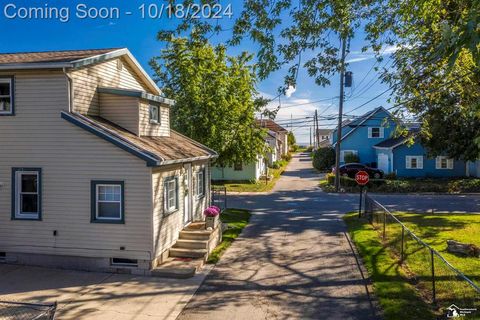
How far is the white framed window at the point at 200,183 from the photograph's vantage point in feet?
57.1

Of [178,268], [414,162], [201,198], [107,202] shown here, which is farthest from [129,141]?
[414,162]

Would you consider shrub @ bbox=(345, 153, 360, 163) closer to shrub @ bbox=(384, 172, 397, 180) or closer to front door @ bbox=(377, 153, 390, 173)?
front door @ bbox=(377, 153, 390, 173)

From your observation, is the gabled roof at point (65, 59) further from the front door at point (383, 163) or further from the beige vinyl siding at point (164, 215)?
the front door at point (383, 163)

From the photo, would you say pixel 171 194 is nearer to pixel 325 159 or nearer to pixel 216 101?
pixel 216 101

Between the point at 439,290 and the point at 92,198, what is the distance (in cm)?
962

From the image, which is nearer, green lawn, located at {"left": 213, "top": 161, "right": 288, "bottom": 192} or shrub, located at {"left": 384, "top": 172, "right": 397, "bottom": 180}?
green lawn, located at {"left": 213, "top": 161, "right": 288, "bottom": 192}

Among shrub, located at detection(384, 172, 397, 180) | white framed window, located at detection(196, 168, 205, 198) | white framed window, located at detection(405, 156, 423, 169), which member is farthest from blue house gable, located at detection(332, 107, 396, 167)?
white framed window, located at detection(196, 168, 205, 198)

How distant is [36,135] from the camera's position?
40.1 ft

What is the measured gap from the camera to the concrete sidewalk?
8.99m

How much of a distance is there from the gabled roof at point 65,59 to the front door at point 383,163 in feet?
96.2

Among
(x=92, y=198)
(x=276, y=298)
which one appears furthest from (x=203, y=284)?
(x=92, y=198)

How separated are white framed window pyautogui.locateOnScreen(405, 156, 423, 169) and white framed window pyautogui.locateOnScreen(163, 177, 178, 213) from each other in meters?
30.8

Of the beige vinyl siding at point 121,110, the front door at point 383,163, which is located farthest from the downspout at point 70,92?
the front door at point 383,163

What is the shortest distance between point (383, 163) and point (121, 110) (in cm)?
3459
